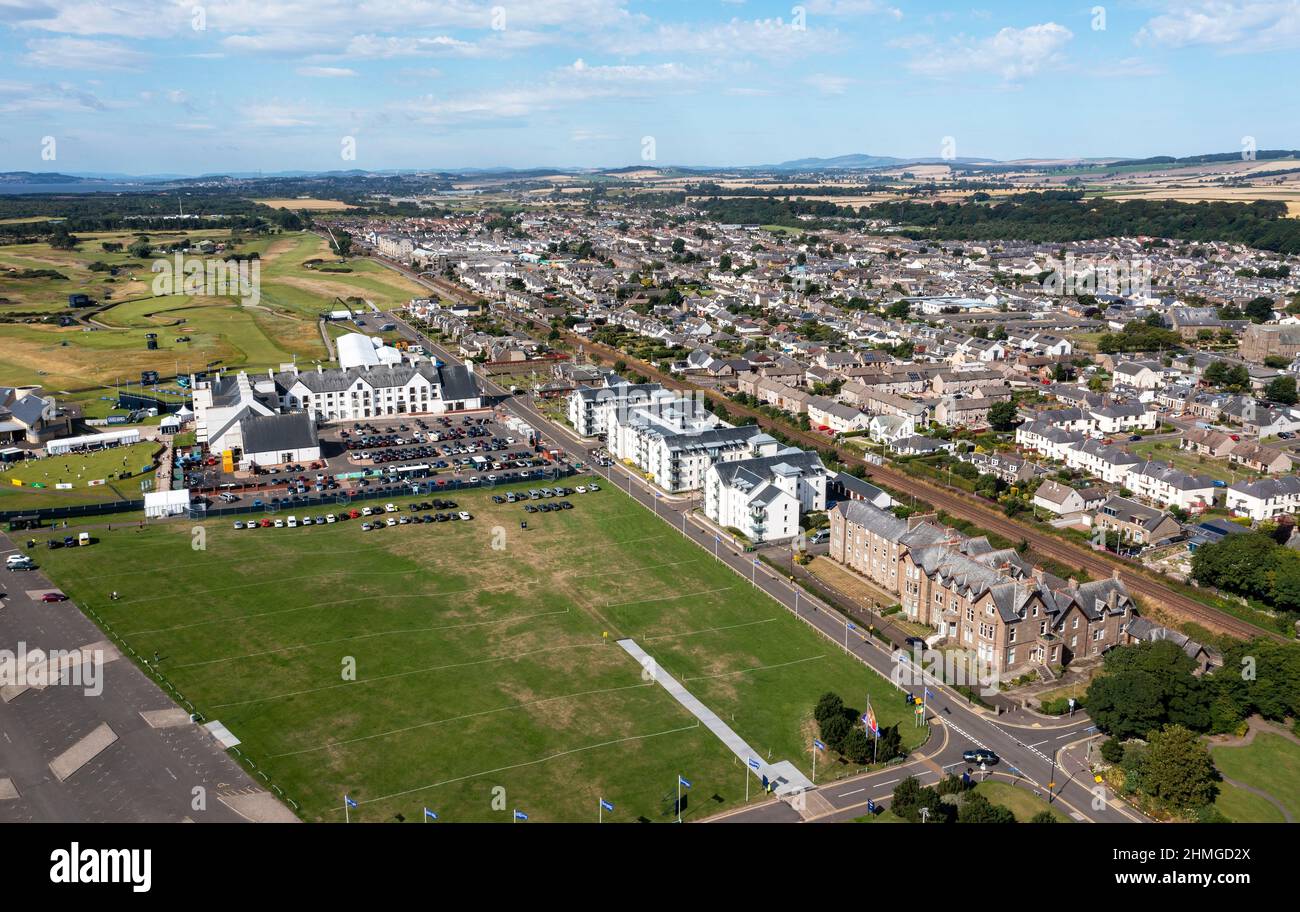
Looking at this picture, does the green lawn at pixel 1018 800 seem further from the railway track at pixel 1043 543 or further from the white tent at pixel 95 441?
the white tent at pixel 95 441

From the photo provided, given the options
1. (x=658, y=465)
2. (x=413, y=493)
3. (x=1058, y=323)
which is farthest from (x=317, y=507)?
(x=1058, y=323)

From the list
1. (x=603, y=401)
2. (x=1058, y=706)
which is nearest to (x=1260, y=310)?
(x=603, y=401)

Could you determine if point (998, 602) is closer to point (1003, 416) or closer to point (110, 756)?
point (110, 756)

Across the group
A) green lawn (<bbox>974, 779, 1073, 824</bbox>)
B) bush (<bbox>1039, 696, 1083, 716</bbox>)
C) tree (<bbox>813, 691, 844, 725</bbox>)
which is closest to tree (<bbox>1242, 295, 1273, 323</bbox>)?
bush (<bbox>1039, 696, 1083, 716</bbox>)

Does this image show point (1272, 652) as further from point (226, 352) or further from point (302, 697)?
point (226, 352)

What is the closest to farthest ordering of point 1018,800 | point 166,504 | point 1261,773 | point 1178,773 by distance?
1. point 1178,773
2. point 1018,800
3. point 1261,773
4. point 166,504

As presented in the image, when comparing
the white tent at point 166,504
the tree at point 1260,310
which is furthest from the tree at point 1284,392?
the white tent at point 166,504
